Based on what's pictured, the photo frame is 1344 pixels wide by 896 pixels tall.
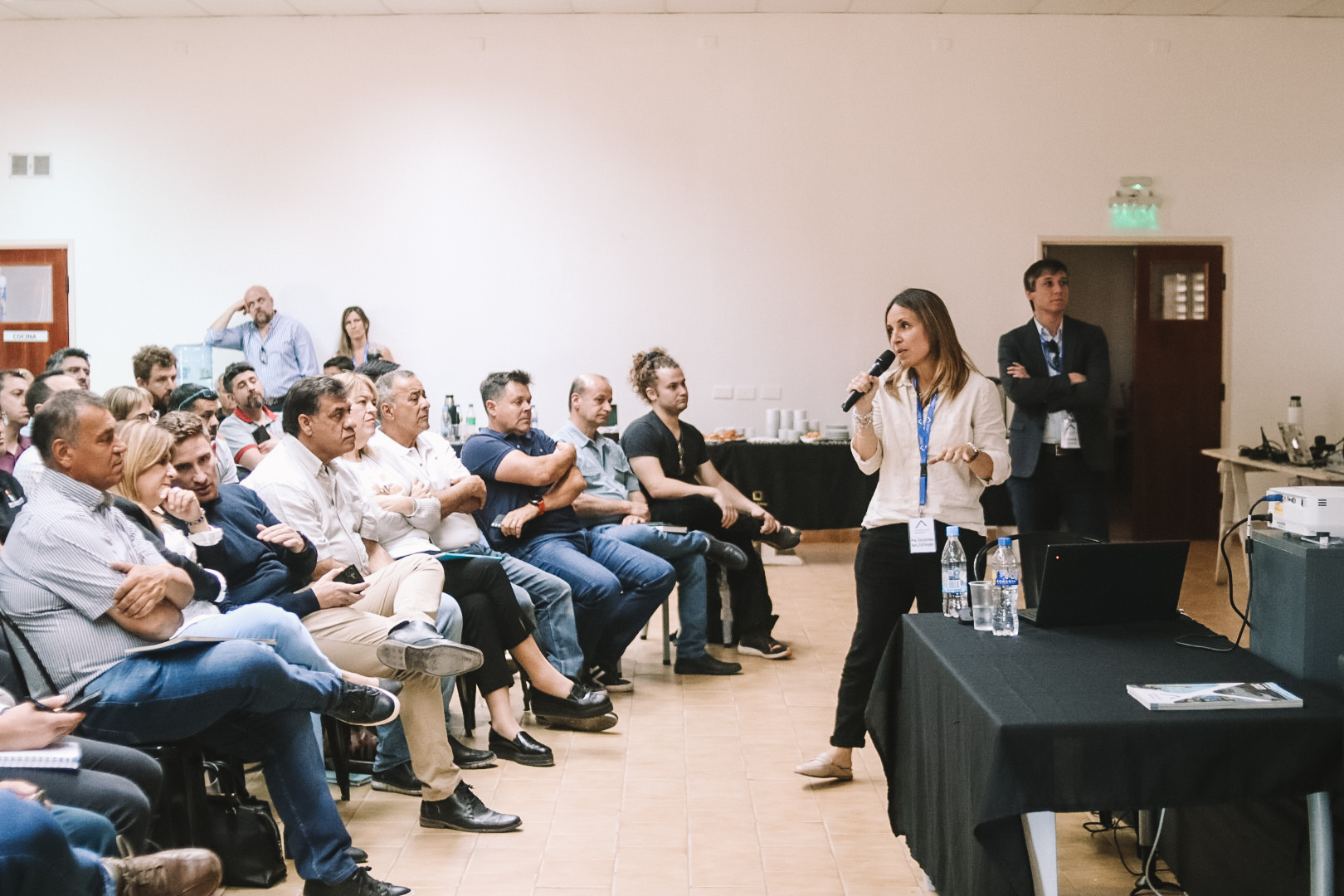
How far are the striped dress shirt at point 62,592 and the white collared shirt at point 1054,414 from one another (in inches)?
133

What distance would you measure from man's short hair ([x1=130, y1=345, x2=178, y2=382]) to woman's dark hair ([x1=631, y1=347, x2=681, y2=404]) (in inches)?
97.1

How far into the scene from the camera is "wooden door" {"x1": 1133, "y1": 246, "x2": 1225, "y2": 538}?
844 centimetres

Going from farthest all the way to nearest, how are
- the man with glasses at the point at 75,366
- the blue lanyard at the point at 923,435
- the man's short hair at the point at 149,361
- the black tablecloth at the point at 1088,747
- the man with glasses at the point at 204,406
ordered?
the man's short hair at the point at 149,361
the man with glasses at the point at 75,366
the man with glasses at the point at 204,406
the blue lanyard at the point at 923,435
the black tablecloth at the point at 1088,747

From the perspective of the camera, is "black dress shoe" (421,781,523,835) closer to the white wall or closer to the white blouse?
the white blouse

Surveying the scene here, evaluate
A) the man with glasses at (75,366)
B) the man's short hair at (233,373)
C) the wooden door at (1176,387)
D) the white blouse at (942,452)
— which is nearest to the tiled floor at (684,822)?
the white blouse at (942,452)

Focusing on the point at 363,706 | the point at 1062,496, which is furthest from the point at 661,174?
the point at 363,706

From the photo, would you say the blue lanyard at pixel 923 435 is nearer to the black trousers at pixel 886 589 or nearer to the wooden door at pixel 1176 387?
the black trousers at pixel 886 589

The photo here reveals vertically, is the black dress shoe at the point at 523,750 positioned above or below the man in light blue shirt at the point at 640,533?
below

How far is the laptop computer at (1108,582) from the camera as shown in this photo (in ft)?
8.09

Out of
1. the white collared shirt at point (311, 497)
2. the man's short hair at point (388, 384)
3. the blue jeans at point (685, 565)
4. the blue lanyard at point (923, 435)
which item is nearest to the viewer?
the blue lanyard at point (923, 435)

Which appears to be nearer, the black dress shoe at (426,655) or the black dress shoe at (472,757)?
the black dress shoe at (426,655)

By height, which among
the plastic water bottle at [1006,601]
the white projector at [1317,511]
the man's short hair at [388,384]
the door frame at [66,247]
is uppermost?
the door frame at [66,247]

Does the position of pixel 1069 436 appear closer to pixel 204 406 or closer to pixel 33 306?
pixel 204 406

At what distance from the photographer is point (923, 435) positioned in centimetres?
313
